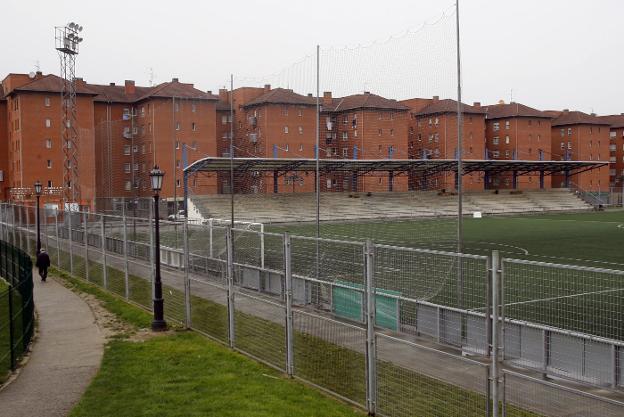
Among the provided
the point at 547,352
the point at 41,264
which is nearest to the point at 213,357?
the point at 547,352

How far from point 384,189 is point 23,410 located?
1843 inches

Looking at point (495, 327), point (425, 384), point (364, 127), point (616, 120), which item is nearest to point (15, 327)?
point (425, 384)

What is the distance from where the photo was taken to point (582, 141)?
9281cm

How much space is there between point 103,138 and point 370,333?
55146 millimetres

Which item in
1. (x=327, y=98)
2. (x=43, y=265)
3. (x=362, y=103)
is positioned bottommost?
(x=43, y=265)

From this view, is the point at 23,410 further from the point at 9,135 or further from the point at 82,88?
the point at 9,135

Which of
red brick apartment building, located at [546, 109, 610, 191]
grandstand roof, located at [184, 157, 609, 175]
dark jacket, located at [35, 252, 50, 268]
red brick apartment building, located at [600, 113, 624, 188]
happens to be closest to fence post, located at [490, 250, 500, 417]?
dark jacket, located at [35, 252, 50, 268]

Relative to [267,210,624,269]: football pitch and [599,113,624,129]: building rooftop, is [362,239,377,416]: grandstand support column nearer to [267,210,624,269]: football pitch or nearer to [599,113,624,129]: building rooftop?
[267,210,624,269]: football pitch

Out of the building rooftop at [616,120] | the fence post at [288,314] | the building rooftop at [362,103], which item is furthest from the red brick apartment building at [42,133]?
the building rooftop at [616,120]

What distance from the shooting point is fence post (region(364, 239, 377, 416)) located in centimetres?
877

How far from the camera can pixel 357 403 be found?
9.31m

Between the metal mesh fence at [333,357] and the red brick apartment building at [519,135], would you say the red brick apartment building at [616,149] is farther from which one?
the metal mesh fence at [333,357]

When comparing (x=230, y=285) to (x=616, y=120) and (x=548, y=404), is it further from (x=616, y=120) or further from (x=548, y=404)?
(x=616, y=120)

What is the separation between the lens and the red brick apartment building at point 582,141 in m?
92.0
